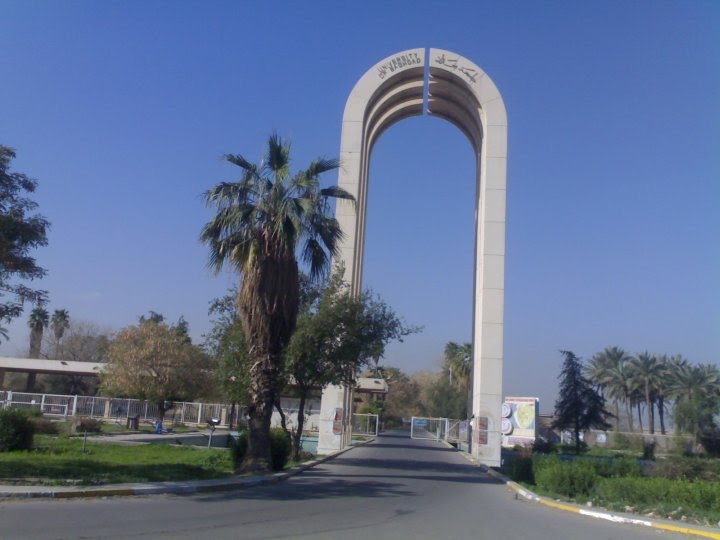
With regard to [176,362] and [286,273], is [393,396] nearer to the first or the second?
[176,362]

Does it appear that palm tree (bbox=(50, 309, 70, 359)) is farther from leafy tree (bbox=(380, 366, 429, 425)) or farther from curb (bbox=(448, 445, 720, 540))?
curb (bbox=(448, 445, 720, 540))

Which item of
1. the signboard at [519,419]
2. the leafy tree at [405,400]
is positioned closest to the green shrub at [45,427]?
the signboard at [519,419]

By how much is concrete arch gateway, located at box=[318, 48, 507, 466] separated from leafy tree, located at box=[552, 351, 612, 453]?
1294 centimetres

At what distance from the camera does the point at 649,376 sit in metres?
72.8

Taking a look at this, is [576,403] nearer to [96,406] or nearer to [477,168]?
[477,168]

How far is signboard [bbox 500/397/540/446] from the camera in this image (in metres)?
58.6

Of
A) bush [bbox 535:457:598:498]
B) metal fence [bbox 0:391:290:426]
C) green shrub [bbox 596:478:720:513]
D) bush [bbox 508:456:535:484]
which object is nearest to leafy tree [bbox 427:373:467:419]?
metal fence [bbox 0:391:290:426]

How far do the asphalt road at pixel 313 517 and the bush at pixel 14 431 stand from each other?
8800 mm

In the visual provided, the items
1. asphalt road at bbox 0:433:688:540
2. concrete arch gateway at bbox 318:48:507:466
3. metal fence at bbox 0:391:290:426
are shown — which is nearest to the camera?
asphalt road at bbox 0:433:688:540

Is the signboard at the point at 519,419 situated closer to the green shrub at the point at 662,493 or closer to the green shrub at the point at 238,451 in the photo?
the green shrub at the point at 238,451

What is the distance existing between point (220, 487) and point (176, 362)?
32.8 m

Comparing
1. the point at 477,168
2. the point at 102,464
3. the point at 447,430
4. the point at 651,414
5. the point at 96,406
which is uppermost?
the point at 477,168

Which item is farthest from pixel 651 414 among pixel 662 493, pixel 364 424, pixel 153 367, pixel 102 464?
pixel 102 464

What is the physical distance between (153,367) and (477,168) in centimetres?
2447
